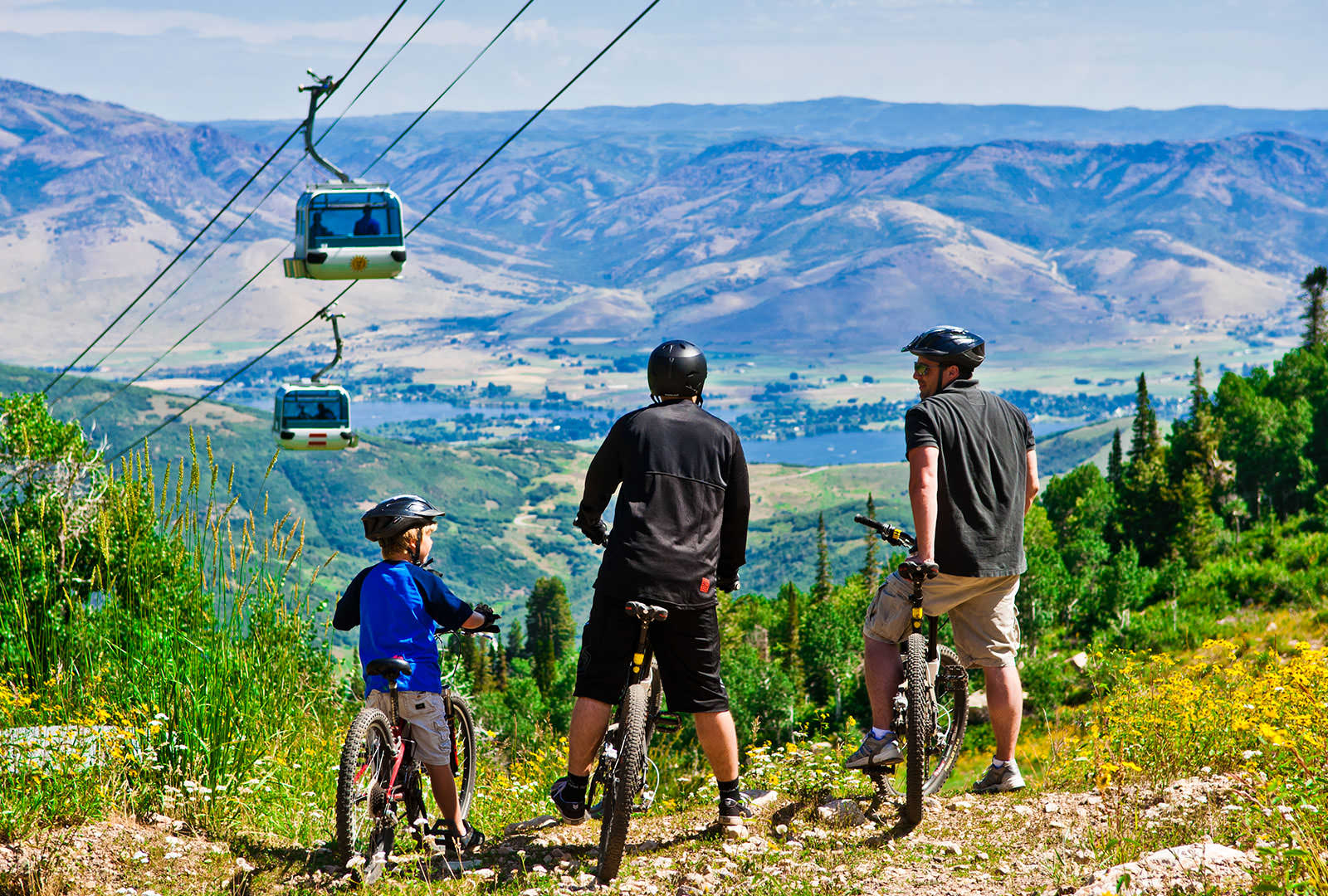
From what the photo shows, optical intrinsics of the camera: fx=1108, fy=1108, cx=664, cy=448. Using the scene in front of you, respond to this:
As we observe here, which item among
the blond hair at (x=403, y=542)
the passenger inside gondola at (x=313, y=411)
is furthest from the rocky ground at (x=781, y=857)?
the passenger inside gondola at (x=313, y=411)

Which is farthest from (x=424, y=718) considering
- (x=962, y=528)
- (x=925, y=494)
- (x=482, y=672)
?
(x=482, y=672)

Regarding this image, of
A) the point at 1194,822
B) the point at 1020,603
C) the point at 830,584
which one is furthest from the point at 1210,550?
the point at 1194,822

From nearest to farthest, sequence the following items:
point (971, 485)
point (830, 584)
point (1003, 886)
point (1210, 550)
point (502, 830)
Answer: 1. point (1003, 886)
2. point (971, 485)
3. point (502, 830)
4. point (1210, 550)
5. point (830, 584)

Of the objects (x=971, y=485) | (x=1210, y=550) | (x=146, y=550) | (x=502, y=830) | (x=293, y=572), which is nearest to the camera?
(x=971, y=485)

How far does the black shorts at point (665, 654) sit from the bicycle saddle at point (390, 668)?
0.89m

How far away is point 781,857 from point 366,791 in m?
2.14

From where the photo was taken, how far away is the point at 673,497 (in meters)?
5.61

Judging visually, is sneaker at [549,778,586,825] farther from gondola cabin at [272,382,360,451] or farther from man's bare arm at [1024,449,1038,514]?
gondola cabin at [272,382,360,451]

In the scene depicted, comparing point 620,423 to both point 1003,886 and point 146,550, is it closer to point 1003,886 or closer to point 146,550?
point 1003,886

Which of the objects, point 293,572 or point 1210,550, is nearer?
point 293,572

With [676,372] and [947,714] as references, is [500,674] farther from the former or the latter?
[676,372]

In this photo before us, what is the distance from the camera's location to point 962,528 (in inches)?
241

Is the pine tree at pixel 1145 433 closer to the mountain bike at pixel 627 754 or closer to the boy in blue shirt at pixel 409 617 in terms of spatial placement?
the mountain bike at pixel 627 754

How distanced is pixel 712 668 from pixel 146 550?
428cm
